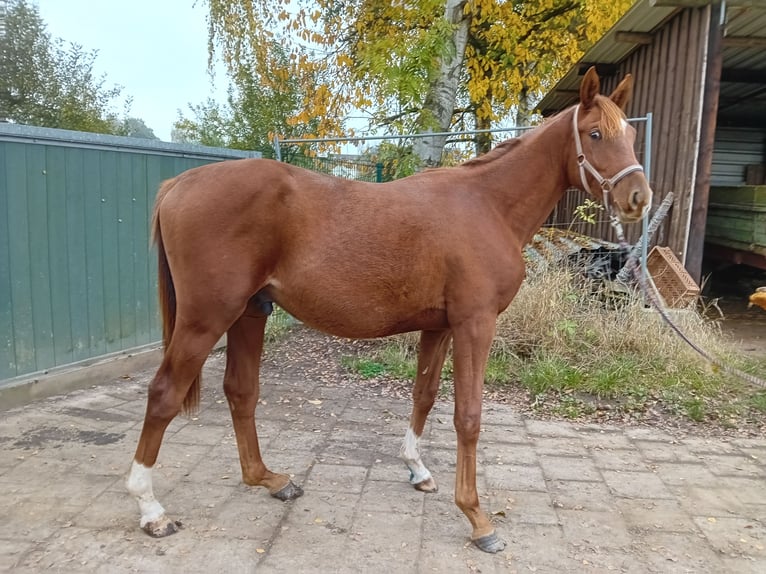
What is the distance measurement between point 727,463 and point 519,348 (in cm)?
178

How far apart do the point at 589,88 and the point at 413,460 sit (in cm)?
193

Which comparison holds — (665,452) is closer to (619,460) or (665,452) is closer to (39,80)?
(619,460)

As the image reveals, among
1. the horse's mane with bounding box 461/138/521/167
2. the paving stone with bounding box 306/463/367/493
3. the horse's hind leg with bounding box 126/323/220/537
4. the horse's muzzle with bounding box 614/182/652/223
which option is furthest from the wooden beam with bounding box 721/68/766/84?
the horse's hind leg with bounding box 126/323/220/537

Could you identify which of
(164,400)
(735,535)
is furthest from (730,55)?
(164,400)

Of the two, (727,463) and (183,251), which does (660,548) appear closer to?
(727,463)

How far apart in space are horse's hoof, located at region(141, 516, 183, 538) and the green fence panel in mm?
1615

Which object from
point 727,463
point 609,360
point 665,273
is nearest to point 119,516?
point 727,463

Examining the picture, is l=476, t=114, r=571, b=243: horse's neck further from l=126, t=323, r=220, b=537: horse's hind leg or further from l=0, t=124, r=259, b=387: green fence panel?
l=0, t=124, r=259, b=387: green fence panel

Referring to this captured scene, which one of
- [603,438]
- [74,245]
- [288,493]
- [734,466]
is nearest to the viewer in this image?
[288,493]

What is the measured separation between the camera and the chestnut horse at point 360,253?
2.18m

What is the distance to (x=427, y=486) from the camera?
270 centimetres

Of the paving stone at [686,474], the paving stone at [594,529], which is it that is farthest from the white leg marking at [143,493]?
the paving stone at [686,474]

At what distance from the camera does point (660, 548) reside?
224 centimetres

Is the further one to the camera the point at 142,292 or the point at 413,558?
the point at 142,292
